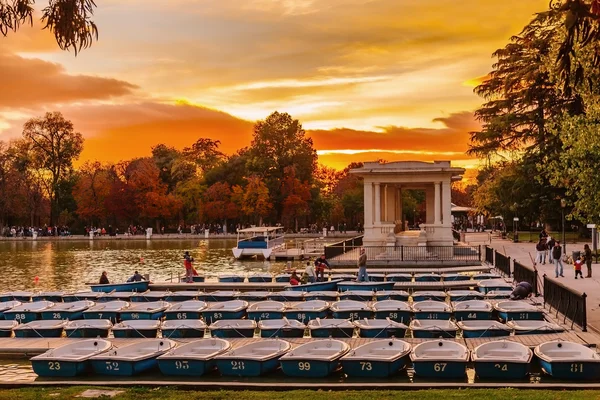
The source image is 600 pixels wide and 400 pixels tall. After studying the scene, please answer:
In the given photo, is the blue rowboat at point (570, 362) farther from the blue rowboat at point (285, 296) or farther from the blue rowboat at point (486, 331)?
the blue rowboat at point (285, 296)

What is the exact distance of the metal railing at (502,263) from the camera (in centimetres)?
3354

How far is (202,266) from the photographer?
50.9m

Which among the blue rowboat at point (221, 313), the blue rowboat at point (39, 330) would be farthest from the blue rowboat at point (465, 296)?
the blue rowboat at point (39, 330)

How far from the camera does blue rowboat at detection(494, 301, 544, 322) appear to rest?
20922mm

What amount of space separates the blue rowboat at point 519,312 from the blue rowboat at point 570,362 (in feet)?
18.4

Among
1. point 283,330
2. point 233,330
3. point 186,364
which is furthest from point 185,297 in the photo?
point 186,364

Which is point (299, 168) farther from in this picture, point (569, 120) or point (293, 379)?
point (293, 379)

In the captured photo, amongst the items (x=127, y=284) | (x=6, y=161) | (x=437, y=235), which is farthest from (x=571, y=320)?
(x=6, y=161)

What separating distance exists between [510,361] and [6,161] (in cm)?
10510

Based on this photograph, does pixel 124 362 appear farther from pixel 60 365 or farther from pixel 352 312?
pixel 352 312

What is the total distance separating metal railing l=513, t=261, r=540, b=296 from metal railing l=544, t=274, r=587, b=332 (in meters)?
2.19

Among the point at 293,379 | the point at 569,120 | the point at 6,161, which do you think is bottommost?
the point at 293,379

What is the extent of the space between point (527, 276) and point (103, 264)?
35.9 meters

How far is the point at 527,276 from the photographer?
27625mm
